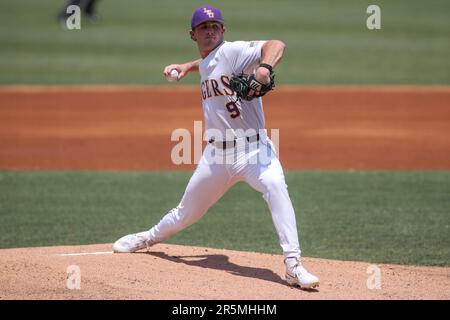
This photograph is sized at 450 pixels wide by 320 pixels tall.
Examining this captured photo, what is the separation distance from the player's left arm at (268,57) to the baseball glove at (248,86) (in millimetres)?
39

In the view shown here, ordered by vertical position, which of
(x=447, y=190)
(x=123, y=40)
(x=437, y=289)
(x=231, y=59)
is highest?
(x=123, y=40)

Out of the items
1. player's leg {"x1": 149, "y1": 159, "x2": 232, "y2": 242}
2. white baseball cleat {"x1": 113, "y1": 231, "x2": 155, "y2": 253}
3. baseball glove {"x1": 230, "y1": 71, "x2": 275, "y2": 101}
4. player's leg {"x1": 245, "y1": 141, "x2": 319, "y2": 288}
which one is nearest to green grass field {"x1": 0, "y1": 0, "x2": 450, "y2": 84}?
white baseball cleat {"x1": 113, "y1": 231, "x2": 155, "y2": 253}

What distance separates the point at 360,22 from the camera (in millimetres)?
25828

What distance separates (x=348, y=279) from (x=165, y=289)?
146cm

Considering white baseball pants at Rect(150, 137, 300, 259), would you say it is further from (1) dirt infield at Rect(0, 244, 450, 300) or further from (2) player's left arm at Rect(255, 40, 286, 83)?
(2) player's left arm at Rect(255, 40, 286, 83)

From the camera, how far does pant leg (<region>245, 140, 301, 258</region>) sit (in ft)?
19.0

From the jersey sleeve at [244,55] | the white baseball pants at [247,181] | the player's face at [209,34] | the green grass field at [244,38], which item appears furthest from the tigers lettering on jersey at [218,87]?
the green grass field at [244,38]

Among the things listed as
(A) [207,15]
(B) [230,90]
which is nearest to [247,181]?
(B) [230,90]

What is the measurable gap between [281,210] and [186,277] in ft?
2.91

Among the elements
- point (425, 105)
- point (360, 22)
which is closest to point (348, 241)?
point (425, 105)

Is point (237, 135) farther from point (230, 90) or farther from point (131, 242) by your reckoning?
point (131, 242)

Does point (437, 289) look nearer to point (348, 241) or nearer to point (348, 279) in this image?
point (348, 279)

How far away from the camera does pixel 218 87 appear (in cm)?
598

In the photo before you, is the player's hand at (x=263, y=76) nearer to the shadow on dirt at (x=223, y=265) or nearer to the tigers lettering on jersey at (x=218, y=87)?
the tigers lettering on jersey at (x=218, y=87)
